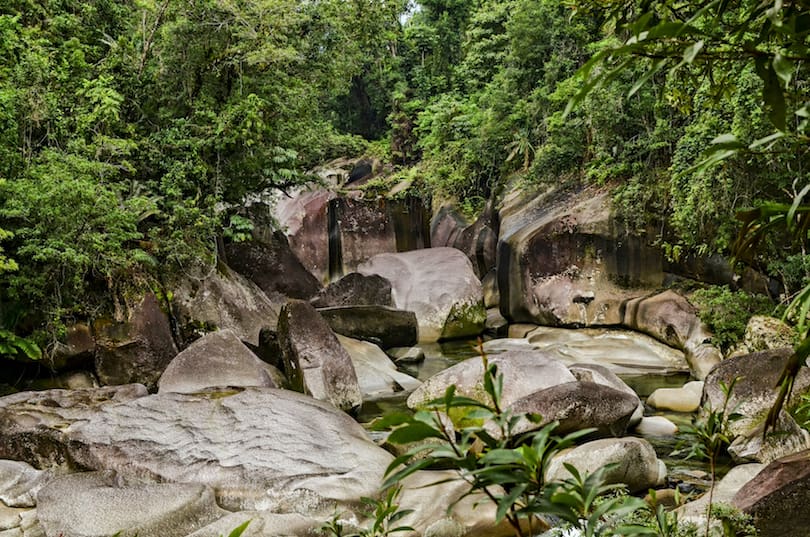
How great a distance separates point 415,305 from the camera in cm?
1527

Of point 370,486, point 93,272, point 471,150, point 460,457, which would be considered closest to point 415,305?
point 471,150

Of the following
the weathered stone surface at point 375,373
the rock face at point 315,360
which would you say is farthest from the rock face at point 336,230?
the rock face at point 315,360

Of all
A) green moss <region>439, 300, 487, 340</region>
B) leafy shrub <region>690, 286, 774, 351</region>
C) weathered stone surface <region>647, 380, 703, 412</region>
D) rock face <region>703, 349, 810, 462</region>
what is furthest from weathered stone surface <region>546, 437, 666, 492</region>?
green moss <region>439, 300, 487, 340</region>

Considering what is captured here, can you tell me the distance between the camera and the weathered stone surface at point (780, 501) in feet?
12.2

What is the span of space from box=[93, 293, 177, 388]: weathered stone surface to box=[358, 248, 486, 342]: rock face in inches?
253

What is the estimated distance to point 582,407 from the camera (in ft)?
22.2

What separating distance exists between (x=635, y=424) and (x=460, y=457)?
7358 mm

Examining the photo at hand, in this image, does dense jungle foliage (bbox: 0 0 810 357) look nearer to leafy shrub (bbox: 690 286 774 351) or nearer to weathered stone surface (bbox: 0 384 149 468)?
leafy shrub (bbox: 690 286 774 351)

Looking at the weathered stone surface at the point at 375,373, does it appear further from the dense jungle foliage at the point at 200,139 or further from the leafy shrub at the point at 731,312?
the leafy shrub at the point at 731,312

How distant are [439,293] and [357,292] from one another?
188 cm

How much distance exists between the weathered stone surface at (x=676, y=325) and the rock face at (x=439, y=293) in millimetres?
3579

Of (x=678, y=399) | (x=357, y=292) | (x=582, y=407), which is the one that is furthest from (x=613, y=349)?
(x=357, y=292)

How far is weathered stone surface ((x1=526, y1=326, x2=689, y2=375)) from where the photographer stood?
11.3m

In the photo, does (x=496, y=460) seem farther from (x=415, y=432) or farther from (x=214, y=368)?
(x=214, y=368)
